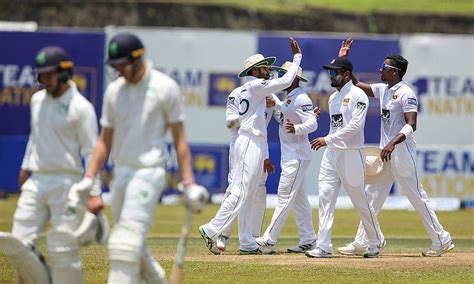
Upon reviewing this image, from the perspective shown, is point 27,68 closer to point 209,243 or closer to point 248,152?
point 209,243

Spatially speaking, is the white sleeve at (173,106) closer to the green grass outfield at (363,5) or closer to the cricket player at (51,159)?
the cricket player at (51,159)

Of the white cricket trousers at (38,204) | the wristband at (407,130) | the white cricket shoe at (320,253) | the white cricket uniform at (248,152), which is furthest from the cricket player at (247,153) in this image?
the white cricket trousers at (38,204)

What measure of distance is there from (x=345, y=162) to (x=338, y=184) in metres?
0.30

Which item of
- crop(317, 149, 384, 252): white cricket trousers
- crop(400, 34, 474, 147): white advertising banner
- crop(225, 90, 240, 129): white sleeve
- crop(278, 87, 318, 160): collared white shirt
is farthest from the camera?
crop(400, 34, 474, 147): white advertising banner

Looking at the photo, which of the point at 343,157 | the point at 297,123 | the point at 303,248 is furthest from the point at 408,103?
the point at 303,248

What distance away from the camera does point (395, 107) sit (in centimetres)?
1543

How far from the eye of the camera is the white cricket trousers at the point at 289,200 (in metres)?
15.7

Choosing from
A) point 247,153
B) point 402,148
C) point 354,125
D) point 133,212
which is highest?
point 133,212

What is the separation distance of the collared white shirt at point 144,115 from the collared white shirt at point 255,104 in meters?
5.08

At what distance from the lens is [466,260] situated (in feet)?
49.7

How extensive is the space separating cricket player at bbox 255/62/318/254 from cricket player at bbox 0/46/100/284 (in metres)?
5.33

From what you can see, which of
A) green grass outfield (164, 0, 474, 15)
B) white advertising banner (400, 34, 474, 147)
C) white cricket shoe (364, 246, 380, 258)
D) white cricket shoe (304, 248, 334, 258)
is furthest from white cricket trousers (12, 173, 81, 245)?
green grass outfield (164, 0, 474, 15)

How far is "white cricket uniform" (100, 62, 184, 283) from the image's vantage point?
1005cm

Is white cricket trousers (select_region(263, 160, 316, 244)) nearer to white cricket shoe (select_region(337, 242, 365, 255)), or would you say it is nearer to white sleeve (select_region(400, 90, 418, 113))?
white cricket shoe (select_region(337, 242, 365, 255))
